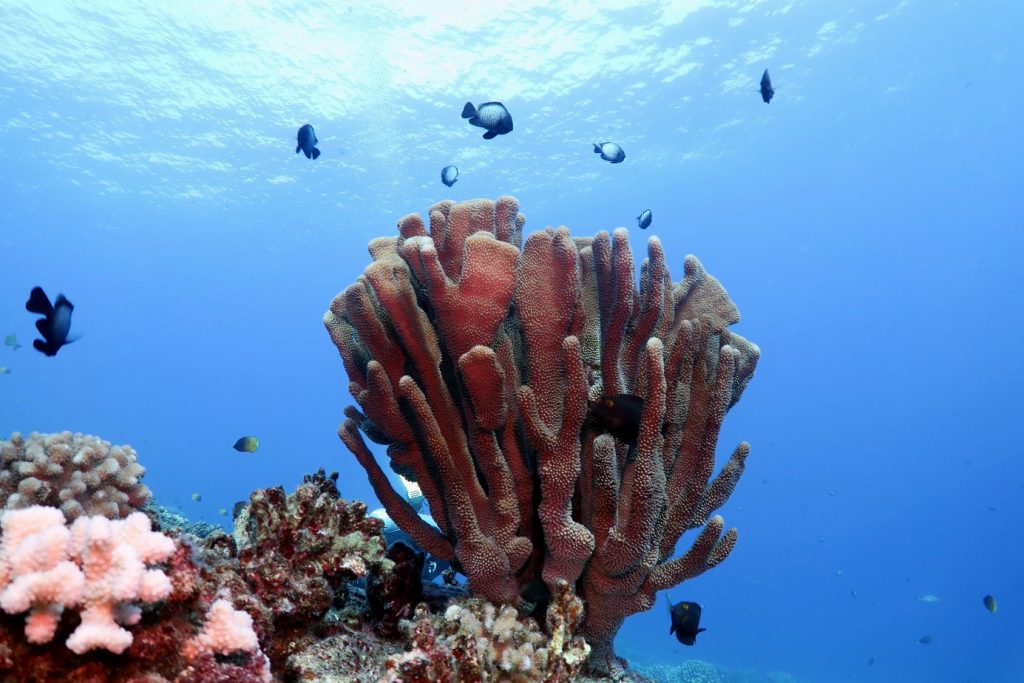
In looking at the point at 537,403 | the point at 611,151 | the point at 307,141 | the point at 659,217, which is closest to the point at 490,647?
the point at 537,403

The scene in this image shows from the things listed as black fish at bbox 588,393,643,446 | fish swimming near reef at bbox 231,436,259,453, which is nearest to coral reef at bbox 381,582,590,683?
black fish at bbox 588,393,643,446

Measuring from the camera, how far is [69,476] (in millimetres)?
3633

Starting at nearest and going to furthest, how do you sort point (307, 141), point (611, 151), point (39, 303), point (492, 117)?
point (39, 303)
point (492, 117)
point (307, 141)
point (611, 151)

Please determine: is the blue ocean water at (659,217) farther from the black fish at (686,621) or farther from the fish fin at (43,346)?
the black fish at (686,621)

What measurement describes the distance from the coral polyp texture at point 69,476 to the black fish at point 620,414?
318 centimetres

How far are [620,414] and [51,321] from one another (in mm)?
3833

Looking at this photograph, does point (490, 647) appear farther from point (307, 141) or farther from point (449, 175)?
point (449, 175)

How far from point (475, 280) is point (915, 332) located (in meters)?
122

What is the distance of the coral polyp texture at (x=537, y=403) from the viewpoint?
2893 mm

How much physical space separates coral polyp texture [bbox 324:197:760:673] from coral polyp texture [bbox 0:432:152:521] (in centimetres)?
178

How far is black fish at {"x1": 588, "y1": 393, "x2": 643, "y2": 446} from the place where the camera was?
302 cm

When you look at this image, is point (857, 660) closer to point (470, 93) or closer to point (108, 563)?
point (470, 93)

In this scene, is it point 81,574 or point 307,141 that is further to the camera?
point 307,141

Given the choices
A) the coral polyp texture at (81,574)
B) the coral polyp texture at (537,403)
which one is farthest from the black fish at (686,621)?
the coral polyp texture at (81,574)
